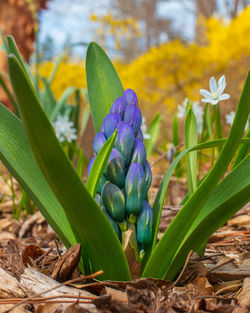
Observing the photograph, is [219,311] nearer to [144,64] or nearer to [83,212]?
[83,212]

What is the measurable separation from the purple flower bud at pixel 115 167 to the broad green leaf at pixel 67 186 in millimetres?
133

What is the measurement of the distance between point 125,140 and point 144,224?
175mm

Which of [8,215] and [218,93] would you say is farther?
[8,215]

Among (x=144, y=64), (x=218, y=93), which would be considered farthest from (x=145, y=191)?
(x=144, y=64)

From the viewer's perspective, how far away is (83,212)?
0.60 m

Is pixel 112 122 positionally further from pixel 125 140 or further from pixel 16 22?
pixel 16 22

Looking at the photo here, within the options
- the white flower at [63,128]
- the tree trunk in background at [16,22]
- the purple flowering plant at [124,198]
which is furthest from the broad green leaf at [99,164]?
the tree trunk in background at [16,22]

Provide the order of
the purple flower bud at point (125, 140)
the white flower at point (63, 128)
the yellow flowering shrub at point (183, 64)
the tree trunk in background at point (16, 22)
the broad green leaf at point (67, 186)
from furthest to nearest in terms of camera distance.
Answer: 1. the yellow flowering shrub at point (183, 64)
2. the tree trunk in background at point (16, 22)
3. the white flower at point (63, 128)
4. the purple flower bud at point (125, 140)
5. the broad green leaf at point (67, 186)

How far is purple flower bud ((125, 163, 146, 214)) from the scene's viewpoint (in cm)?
72

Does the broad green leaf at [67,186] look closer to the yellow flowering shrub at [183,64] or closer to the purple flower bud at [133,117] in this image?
the purple flower bud at [133,117]

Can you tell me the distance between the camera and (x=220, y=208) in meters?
0.68

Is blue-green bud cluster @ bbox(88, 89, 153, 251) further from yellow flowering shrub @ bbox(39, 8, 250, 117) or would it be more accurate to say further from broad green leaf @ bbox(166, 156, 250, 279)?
yellow flowering shrub @ bbox(39, 8, 250, 117)

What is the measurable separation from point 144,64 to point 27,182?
569 cm

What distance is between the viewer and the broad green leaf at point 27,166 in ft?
2.33
